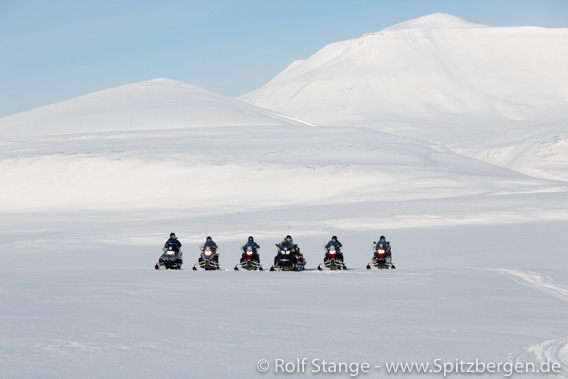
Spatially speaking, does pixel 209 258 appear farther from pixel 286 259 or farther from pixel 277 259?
pixel 286 259

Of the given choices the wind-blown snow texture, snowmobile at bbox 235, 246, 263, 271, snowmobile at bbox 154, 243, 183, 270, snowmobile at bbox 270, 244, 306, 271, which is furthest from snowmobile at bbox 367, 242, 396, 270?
snowmobile at bbox 154, 243, 183, 270

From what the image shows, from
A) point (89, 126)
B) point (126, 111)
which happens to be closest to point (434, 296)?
point (89, 126)

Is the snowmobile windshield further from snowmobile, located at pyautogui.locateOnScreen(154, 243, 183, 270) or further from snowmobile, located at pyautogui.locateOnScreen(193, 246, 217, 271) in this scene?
snowmobile, located at pyautogui.locateOnScreen(193, 246, 217, 271)

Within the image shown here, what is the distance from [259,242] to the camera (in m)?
33.8

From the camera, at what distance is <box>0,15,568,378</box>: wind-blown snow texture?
348 inches

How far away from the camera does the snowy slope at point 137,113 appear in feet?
328

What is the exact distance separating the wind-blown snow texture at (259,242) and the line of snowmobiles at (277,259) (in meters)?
0.79

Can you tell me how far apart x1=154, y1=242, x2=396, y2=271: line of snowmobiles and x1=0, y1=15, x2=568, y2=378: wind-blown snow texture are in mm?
792

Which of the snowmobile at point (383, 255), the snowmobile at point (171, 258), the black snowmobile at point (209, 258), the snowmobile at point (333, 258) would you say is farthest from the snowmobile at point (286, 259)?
the snowmobile at point (171, 258)

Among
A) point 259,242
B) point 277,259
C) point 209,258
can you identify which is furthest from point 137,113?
point 277,259

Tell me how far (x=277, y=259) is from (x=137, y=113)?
3483 inches

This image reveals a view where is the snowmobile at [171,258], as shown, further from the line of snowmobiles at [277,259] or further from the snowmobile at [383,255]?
the snowmobile at [383,255]

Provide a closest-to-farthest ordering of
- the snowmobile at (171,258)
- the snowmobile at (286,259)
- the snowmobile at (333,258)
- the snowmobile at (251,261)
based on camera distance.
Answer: the snowmobile at (286,259) < the snowmobile at (251,261) < the snowmobile at (171,258) < the snowmobile at (333,258)

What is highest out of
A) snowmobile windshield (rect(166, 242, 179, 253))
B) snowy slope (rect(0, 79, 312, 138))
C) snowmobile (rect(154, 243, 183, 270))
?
snowy slope (rect(0, 79, 312, 138))
